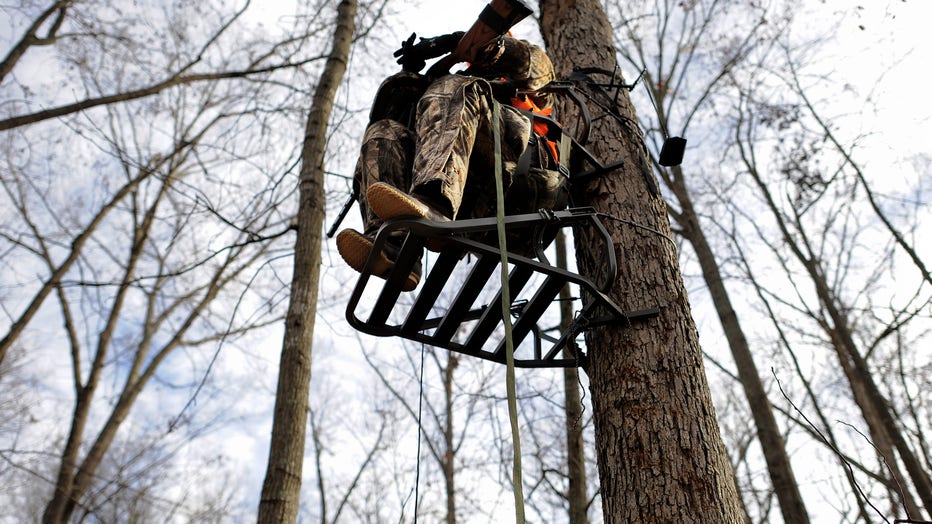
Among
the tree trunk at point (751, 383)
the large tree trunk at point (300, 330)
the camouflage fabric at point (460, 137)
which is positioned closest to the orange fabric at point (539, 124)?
the camouflage fabric at point (460, 137)

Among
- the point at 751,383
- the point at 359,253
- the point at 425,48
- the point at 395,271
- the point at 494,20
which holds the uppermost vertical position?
the point at 751,383

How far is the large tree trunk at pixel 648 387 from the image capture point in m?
1.92

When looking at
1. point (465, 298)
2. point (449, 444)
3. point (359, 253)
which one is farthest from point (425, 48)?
point (449, 444)

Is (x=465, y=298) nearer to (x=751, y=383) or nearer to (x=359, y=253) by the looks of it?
(x=359, y=253)

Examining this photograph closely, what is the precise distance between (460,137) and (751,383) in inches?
217

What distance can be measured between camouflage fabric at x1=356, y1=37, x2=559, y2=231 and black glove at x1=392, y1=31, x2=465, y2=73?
0.07 meters

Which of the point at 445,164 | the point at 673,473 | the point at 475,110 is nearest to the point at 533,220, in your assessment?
the point at 445,164

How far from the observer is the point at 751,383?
20.9 feet

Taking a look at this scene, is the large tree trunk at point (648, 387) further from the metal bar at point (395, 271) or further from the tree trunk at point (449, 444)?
the tree trunk at point (449, 444)

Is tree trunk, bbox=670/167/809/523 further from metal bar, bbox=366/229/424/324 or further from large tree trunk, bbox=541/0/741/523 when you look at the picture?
metal bar, bbox=366/229/424/324

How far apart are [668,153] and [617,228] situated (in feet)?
1.72

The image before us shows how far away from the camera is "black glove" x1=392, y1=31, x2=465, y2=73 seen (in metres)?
2.42

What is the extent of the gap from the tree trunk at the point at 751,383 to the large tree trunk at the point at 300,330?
4674 mm

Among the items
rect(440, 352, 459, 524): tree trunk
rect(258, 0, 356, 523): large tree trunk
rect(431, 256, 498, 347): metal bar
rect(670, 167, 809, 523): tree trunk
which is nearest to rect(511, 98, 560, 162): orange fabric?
rect(431, 256, 498, 347): metal bar
